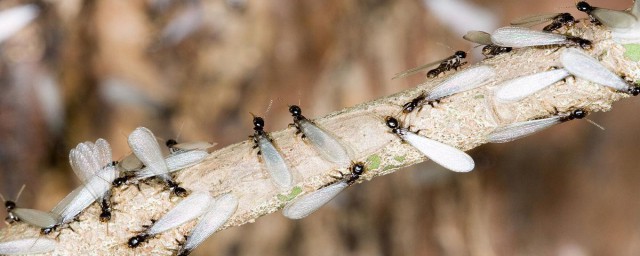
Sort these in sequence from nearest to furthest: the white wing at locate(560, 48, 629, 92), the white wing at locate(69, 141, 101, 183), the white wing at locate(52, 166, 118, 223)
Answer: the white wing at locate(560, 48, 629, 92), the white wing at locate(52, 166, 118, 223), the white wing at locate(69, 141, 101, 183)

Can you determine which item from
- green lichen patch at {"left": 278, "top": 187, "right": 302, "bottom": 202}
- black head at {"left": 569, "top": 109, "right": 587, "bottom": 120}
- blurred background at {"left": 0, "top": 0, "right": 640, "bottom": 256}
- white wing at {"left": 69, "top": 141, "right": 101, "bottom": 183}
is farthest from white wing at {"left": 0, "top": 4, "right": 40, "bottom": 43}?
black head at {"left": 569, "top": 109, "right": 587, "bottom": 120}

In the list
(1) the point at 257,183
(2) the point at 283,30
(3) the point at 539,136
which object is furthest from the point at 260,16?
(1) the point at 257,183

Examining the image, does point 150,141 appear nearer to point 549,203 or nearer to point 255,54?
point 255,54

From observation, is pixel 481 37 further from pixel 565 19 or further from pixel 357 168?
pixel 357 168

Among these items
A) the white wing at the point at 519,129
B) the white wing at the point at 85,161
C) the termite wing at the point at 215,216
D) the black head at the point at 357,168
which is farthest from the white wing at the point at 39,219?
the white wing at the point at 519,129

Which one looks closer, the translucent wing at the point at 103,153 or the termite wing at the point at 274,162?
the termite wing at the point at 274,162

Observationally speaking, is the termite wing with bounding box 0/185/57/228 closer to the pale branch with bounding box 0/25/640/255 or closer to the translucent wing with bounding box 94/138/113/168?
the pale branch with bounding box 0/25/640/255

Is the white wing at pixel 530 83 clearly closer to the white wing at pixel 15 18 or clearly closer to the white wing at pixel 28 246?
the white wing at pixel 28 246

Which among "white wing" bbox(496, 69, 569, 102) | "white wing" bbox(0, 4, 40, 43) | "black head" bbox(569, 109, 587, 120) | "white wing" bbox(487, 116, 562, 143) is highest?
"white wing" bbox(0, 4, 40, 43)
